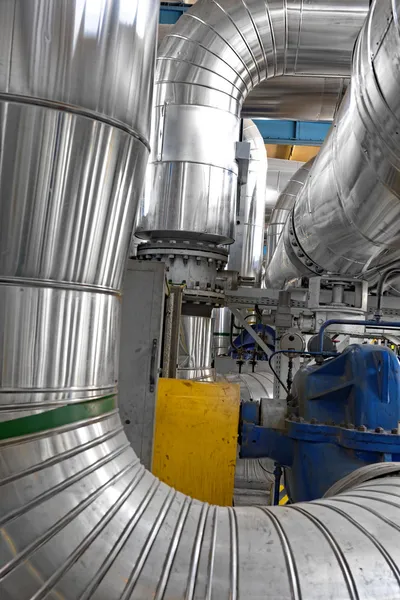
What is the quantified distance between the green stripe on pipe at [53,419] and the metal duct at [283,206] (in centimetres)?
472

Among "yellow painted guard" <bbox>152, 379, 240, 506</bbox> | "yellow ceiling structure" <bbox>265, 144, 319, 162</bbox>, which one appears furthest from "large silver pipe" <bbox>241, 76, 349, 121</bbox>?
"yellow ceiling structure" <bbox>265, 144, 319, 162</bbox>

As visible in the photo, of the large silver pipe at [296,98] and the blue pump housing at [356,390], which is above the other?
the large silver pipe at [296,98]

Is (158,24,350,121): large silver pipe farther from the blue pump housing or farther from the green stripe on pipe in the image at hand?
the green stripe on pipe

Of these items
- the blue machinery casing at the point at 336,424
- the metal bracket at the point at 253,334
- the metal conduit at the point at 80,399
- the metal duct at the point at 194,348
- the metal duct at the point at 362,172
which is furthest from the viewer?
the metal bracket at the point at 253,334

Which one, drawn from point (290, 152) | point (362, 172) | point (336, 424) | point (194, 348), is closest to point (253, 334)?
point (194, 348)

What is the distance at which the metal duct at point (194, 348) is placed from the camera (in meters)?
2.78

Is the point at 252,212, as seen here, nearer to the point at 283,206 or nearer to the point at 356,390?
the point at 283,206

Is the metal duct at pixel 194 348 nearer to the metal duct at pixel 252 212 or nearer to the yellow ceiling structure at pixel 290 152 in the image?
the metal duct at pixel 252 212

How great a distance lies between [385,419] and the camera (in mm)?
1748

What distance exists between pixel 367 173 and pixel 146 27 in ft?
2.83

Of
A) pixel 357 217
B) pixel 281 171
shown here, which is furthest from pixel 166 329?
pixel 281 171

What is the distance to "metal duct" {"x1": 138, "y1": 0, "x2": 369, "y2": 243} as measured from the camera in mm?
2629

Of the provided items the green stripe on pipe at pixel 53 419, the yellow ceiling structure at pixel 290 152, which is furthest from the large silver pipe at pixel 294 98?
the yellow ceiling structure at pixel 290 152

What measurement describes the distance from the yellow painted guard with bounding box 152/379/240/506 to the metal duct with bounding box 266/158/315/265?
4.15 meters
